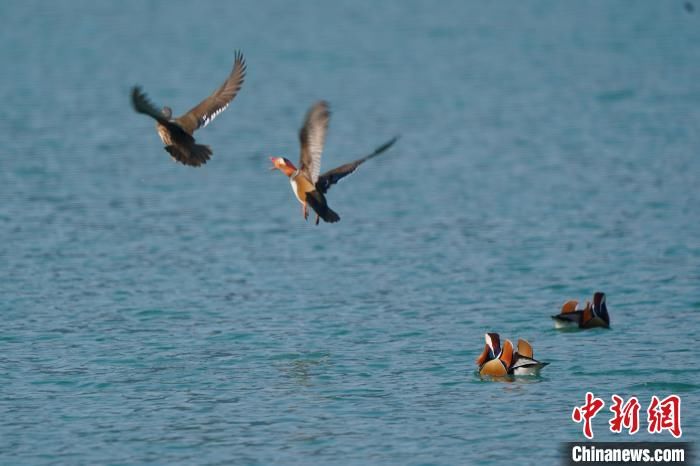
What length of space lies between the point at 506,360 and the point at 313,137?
11.6ft

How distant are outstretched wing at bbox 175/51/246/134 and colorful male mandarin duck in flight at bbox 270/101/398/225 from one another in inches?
42.6

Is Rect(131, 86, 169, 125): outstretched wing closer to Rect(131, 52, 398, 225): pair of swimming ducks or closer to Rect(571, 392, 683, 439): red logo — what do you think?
Rect(131, 52, 398, 225): pair of swimming ducks

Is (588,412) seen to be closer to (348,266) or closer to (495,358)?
(495,358)

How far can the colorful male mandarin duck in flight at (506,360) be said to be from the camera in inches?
685

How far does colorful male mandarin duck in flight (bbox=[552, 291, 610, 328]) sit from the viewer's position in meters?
19.8

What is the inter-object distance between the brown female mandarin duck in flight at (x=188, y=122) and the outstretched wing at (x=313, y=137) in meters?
1.11

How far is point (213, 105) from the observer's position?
17.9m

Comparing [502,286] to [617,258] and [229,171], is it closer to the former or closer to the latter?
[617,258]

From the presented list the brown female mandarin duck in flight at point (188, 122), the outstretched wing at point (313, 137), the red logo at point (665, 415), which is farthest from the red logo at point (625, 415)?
the brown female mandarin duck in flight at point (188, 122)

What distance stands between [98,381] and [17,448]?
2480 millimetres

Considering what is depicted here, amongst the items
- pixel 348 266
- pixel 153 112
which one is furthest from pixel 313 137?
pixel 348 266

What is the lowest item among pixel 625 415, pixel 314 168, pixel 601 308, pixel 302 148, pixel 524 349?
pixel 625 415

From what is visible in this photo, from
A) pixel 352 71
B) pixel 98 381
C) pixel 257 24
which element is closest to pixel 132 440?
pixel 98 381

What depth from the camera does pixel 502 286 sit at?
23.0m
